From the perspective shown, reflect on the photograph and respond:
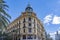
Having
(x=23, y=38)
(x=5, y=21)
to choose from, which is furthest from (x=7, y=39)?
(x=5, y=21)

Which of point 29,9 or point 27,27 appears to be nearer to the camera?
point 27,27

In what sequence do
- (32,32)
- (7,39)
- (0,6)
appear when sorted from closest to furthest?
(0,6) < (7,39) < (32,32)

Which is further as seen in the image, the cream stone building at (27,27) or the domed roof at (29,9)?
the domed roof at (29,9)

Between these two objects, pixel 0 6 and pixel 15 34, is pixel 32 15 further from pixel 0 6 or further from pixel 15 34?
pixel 0 6

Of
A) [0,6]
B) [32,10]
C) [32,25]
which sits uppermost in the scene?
[32,10]

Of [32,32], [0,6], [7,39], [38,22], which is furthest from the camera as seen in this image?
[38,22]

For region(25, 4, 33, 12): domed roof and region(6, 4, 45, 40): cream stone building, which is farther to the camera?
region(25, 4, 33, 12): domed roof

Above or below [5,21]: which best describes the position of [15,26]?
above

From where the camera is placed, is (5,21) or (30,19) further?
(30,19)

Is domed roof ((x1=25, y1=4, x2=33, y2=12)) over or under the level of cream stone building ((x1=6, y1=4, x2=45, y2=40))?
over

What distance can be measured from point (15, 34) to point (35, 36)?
870 centimetres

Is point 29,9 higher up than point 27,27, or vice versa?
point 29,9

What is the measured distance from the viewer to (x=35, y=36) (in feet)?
274

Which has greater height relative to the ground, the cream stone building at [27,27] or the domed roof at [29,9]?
the domed roof at [29,9]
